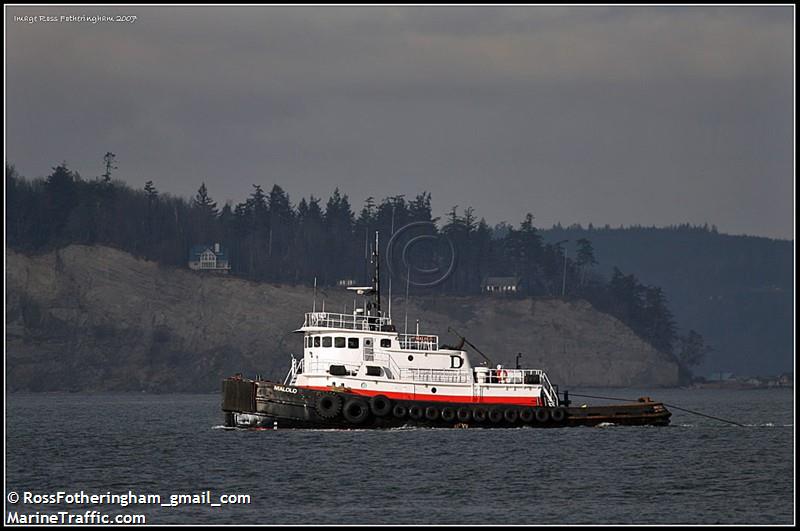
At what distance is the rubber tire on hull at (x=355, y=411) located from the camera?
183ft

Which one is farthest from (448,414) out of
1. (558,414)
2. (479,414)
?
(558,414)

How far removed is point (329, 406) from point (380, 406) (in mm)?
2084

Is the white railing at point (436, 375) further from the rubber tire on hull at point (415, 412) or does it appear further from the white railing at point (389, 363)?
the rubber tire on hull at point (415, 412)

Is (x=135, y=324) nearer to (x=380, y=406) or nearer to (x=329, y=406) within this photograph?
(x=329, y=406)

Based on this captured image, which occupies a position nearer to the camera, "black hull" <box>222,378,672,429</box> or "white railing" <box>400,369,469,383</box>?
"black hull" <box>222,378,672,429</box>

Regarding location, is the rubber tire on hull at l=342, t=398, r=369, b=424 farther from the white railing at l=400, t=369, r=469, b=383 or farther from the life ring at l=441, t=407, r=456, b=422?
the life ring at l=441, t=407, r=456, b=422

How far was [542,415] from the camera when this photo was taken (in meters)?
59.2

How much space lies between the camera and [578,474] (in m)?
45.5

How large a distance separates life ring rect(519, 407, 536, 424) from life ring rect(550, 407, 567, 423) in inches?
35.6

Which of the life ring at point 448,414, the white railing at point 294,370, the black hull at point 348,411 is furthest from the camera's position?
the white railing at point 294,370

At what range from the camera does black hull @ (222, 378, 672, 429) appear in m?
55.9

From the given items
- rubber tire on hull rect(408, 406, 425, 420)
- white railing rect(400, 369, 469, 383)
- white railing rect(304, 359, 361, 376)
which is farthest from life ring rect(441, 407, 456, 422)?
white railing rect(304, 359, 361, 376)

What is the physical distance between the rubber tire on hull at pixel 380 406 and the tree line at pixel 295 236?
96.6 m

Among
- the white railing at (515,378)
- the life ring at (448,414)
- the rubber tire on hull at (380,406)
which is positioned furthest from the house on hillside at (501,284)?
the rubber tire on hull at (380,406)
